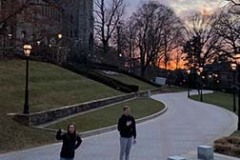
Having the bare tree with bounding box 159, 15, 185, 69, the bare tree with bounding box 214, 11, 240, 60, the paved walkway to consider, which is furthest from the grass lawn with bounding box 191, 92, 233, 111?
the bare tree with bounding box 159, 15, 185, 69

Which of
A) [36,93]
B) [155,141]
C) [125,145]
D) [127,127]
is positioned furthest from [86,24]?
[127,127]

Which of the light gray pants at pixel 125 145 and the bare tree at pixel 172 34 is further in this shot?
the bare tree at pixel 172 34

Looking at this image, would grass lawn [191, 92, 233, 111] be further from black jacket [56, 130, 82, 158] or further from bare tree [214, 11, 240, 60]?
black jacket [56, 130, 82, 158]

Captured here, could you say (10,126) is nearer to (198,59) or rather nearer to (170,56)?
(198,59)

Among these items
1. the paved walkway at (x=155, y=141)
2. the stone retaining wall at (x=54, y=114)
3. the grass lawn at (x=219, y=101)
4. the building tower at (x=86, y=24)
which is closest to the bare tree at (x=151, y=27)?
the building tower at (x=86, y=24)

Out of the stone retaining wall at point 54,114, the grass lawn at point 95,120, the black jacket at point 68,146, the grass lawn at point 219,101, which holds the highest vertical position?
the black jacket at point 68,146

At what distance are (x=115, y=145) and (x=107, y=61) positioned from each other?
7093 cm

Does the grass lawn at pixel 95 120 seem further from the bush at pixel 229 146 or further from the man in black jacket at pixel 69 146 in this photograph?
the man in black jacket at pixel 69 146

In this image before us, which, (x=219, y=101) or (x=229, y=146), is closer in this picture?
(x=229, y=146)

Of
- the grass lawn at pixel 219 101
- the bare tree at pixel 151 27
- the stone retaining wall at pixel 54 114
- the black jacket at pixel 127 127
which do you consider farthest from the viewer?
the bare tree at pixel 151 27

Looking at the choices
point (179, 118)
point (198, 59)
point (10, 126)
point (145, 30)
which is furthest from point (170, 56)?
point (10, 126)

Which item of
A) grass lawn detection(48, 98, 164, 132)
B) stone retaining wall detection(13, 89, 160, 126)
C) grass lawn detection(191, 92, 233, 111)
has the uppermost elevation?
stone retaining wall detection(13, 89, 160, 126)

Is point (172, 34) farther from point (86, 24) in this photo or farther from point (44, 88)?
point (44, 88)

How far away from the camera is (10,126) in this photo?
2122cm
